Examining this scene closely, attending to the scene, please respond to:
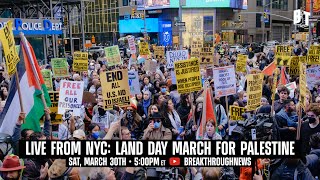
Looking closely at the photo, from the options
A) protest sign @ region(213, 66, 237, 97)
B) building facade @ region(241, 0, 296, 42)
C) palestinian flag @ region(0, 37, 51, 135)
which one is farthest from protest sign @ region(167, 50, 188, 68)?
building facade @ region(241, 0, 296, 42)

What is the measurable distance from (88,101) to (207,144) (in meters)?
5.23

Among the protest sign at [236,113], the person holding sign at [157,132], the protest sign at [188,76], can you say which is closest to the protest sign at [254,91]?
the protest sign at [236,113]

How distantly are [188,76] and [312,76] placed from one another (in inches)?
150

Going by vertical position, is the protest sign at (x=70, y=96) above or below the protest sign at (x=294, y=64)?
below

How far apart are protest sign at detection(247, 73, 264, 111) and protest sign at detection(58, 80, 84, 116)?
121 inches

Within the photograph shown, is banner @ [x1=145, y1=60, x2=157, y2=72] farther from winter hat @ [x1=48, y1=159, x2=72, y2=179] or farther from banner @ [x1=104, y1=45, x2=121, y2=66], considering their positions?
winter hat @ [x1=48, y1=159, x2=72, y2=179]

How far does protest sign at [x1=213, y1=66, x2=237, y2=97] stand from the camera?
942 cm

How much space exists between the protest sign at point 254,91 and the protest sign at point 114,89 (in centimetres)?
228

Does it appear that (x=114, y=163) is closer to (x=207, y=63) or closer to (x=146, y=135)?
(x=146, y=135)

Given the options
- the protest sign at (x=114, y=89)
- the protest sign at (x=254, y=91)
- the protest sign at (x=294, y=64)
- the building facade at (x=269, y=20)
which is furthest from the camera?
the building facade at (x=269, y=20)

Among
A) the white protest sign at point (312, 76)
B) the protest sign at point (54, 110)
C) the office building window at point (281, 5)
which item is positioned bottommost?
the protest sign at point (54, 110)

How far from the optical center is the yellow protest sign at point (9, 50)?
687 centimetres

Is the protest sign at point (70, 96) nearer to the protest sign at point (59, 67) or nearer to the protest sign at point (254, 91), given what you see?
the protest sign at point (254, 91)

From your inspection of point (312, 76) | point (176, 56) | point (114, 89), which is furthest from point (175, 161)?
point (176, 56)
